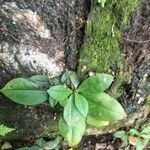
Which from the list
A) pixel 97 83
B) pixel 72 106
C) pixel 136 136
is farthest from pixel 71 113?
pixel 136 136

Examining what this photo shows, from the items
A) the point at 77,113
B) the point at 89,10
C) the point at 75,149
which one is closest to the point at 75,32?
the point at 89,10

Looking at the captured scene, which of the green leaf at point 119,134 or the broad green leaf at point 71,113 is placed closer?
the broad green leaf at point 71,113

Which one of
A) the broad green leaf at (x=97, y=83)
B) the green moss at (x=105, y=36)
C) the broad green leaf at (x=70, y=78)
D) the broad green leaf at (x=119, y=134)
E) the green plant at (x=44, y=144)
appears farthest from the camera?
the broad green leaf at (x=119, y=134)

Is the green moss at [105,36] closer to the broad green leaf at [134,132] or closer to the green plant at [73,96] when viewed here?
the green plant at [73,96]

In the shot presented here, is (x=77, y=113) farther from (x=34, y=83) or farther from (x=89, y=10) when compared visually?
(x=89, y=10)

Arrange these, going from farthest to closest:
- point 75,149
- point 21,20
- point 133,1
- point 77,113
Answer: point 75,149
point 77,113
point 21,20
point 133,1

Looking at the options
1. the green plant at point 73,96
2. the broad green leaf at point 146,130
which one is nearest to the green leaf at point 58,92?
the green plant at point 73,96
